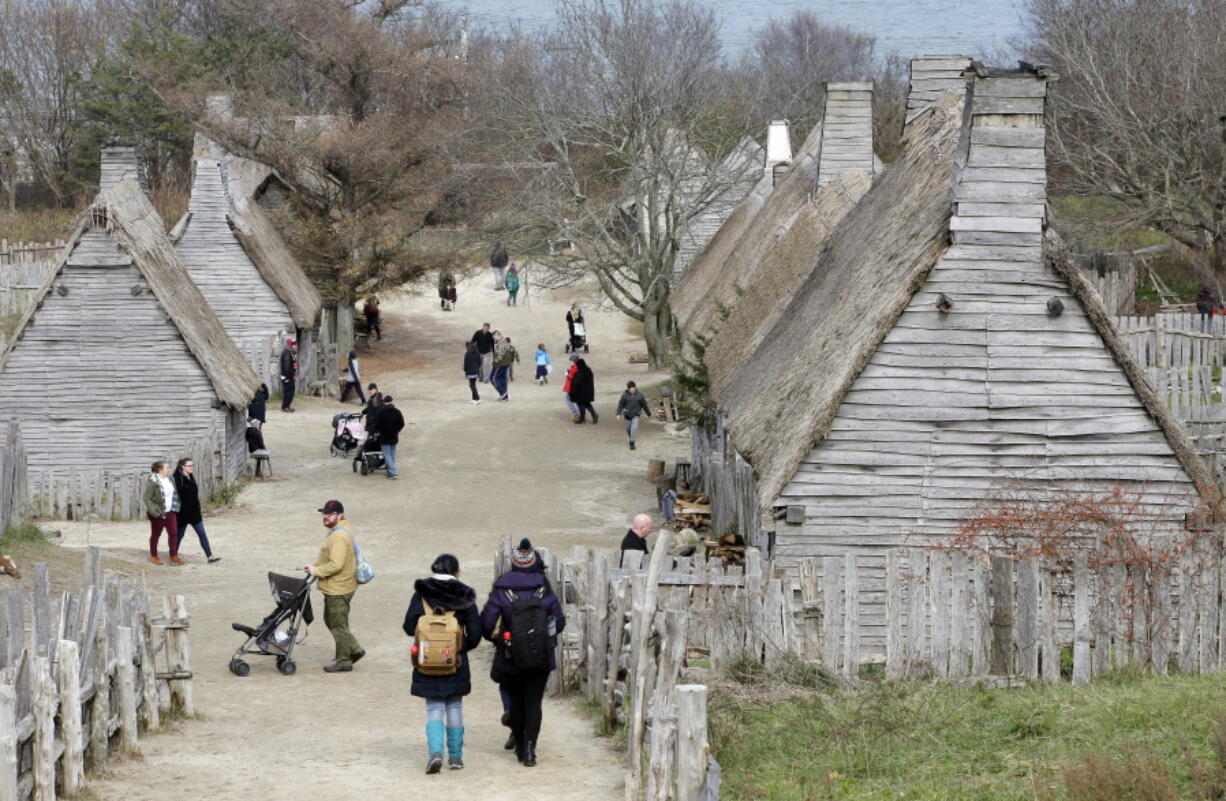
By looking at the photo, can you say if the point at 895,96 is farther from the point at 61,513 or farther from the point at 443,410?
the point at 61,513

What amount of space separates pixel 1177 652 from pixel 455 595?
5.48m

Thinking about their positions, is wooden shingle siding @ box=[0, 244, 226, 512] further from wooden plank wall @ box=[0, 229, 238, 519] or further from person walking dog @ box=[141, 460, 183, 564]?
person walking dog @ box=[141, 460, 183, 564]

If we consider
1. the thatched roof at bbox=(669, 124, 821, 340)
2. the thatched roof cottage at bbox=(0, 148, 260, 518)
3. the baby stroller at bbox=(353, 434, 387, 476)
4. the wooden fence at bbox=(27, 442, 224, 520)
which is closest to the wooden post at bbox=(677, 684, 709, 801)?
the wooden fence at bbox=(27, 442, 224, 520)

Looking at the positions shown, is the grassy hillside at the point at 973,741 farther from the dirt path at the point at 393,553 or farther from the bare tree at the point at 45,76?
the bare tree at the point at 45,76

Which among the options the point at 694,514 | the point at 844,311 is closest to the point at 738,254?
the point at 694,514

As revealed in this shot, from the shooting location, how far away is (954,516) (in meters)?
17.1

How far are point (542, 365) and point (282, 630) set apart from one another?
3000 cm

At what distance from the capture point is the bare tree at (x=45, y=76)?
7175 cm

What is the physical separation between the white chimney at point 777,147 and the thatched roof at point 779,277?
14535mm

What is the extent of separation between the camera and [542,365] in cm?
4566

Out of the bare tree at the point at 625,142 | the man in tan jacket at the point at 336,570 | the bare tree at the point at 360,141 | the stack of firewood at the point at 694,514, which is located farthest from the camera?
the bare tree at the point at 360,141

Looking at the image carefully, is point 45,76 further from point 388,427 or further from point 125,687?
point 125,687

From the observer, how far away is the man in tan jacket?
1515cm

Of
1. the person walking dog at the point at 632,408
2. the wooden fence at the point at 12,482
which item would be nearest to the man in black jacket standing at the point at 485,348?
the person walking dog at the point at 632,408
